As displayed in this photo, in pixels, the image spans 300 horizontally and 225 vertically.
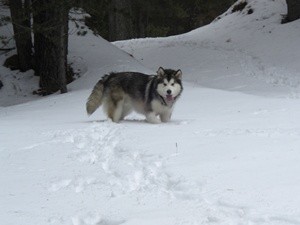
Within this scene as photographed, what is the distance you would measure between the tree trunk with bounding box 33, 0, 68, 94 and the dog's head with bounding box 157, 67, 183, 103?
4.31 metres

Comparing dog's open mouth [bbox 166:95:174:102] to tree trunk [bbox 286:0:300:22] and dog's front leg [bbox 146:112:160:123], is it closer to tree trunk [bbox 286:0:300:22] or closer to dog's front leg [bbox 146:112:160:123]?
dog's front leg [bbox 146:112:160:123]

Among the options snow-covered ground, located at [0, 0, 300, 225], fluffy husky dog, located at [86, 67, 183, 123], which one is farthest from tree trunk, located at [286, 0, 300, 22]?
fluffy husky dog, located at [86, 67, 183, 123]

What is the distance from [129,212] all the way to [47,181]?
126cm

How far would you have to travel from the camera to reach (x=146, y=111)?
7984mm

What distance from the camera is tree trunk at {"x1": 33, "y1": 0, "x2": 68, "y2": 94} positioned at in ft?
38.1

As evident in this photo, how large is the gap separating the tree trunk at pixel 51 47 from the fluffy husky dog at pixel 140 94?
11.7ft

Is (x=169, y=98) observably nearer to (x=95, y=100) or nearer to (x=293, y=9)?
(x=95, y=100)

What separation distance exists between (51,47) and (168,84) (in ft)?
21.8

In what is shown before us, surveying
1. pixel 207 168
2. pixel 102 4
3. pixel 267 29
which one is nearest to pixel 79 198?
pixel 207 168

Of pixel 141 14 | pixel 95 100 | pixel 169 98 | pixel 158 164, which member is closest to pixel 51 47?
pixel 95 100

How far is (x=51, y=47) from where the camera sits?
13234mm

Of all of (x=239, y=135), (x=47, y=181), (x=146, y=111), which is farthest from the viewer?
(x=146, y=111)

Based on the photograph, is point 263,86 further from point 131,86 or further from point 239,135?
point 239,135

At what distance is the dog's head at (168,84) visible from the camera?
766 centimetres
